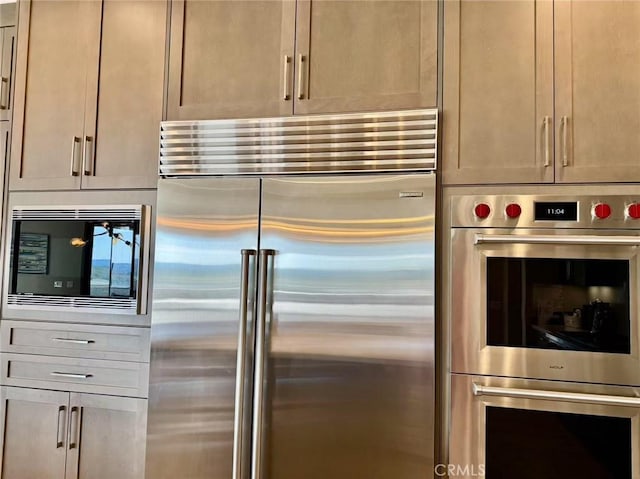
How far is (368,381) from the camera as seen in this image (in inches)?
63.5

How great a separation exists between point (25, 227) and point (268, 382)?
1284mm

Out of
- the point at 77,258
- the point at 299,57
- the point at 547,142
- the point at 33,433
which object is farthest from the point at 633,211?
the point at 33,433

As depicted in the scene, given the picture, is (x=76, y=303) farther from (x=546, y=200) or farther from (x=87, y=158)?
(x=546, y=200)

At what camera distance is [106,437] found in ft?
6.12

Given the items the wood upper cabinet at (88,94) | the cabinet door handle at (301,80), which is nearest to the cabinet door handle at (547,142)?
the cabinet door handle at (301,80)

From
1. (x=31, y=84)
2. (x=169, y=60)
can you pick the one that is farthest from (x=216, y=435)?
(x=31, y=84)

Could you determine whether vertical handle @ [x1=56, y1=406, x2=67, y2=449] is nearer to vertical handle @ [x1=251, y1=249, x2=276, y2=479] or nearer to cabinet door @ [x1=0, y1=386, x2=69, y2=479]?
cabinet door @ [x1=0, y1=386, x2=69, y2=479]

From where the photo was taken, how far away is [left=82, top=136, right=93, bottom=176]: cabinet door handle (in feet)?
6.51

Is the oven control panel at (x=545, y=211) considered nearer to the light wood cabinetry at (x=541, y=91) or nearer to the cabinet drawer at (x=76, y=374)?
the light wood cabinetry at (x=541, y=91)

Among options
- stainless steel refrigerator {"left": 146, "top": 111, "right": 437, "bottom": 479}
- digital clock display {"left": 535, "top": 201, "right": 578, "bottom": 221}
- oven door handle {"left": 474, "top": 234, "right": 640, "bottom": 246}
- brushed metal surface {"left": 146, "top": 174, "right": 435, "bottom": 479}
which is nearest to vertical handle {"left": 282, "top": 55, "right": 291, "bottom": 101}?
stainless steel refrigerator {"left": 146, "top": 111, "right": 437, "bottom": 479}

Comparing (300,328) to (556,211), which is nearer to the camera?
(556,211)

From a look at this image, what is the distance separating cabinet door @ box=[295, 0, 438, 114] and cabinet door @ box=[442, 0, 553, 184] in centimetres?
8

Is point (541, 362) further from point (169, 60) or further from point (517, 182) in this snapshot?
point (169, 60)

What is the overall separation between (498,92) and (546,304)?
2.45 ft
